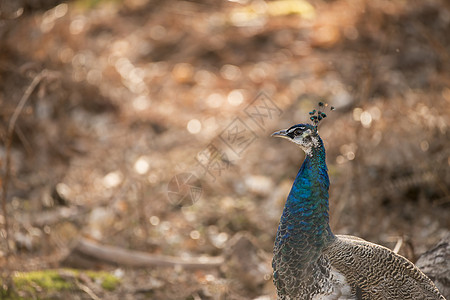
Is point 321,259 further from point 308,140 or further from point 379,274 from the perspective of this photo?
point 308,140

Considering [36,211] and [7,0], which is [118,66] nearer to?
[7,0]

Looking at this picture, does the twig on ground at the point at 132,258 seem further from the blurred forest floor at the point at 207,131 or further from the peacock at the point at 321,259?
the peacock at the point at 321,259

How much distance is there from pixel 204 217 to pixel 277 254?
3.25 meters

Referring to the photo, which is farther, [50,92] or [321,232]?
[50,92]

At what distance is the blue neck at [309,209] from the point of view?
11.0 feet

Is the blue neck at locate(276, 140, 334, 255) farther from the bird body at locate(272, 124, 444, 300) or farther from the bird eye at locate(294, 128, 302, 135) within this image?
the bird eye at locate(294, 128, 302, 135)

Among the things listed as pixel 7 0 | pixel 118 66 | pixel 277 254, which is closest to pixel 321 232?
pixel 277 254

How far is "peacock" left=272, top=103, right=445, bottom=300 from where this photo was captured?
314 centimetres

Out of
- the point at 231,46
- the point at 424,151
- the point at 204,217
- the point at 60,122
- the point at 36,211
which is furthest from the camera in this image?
the point at 231,46

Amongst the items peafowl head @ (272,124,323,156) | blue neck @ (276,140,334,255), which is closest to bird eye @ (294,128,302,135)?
peafowl head @ (272,124,323,156)

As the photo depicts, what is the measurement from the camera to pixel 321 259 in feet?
10.7

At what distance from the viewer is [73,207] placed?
6656mm

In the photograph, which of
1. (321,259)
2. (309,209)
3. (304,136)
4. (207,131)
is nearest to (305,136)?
(304,136)

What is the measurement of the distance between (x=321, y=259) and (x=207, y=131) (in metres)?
4.91
